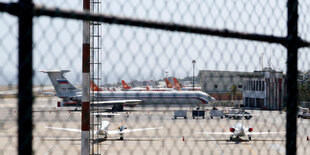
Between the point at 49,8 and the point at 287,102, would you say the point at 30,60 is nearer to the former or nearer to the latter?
the point at 49,8

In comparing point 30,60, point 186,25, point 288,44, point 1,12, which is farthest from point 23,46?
point 288,44

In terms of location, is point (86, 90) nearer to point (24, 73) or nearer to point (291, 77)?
point (291, 77)

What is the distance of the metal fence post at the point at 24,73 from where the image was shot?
5.43 feet

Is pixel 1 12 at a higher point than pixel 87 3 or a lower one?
lower

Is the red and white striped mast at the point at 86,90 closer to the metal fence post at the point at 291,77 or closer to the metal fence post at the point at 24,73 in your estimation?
the metal fence post at the point at 291,77

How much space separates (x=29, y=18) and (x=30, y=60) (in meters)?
0.23

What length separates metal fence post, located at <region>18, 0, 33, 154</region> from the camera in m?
1.65

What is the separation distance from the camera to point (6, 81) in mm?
1774

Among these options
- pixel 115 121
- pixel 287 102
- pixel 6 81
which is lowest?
pixel 115 121

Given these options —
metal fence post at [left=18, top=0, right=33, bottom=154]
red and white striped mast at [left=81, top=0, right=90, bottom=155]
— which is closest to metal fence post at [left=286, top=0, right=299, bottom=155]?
metal fence post at [left=18, top=0, right=33, bottom=154]

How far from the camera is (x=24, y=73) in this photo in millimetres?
1666

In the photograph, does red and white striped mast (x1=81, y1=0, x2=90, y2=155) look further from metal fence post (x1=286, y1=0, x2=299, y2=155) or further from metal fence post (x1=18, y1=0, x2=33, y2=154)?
metal fence post (x1=18, y1=0, x2=33, y2=154)

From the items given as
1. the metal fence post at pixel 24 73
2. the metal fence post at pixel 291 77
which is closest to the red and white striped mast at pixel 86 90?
the metal fence post at pixel 291 77

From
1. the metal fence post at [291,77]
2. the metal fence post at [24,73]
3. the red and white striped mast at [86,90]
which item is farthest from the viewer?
the red and white striped mast at [86,90]
